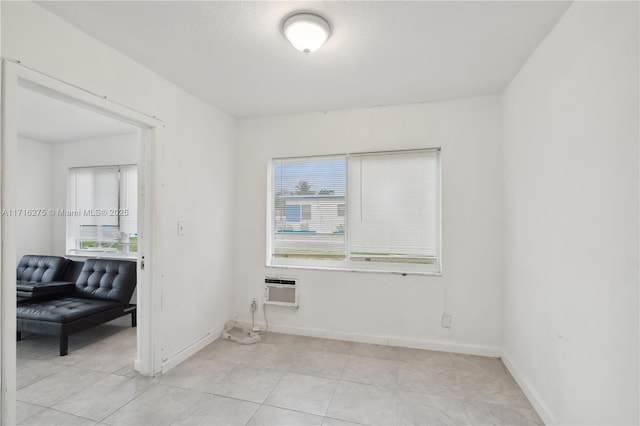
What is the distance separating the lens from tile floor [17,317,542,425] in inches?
75.9

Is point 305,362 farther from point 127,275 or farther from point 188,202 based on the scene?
point 127,275

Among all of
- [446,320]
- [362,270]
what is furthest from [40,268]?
[446,320]

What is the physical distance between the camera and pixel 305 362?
268 centimetres

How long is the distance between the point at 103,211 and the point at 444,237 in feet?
15.4

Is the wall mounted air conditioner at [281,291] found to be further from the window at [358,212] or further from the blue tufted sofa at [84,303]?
the blue tufted sofa at [84,303]

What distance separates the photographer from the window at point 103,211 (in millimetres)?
4207

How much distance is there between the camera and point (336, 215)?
326cm

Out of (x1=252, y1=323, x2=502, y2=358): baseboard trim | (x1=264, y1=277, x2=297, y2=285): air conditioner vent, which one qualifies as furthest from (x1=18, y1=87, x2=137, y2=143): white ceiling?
(x1=252, y1=323, x2=502, y2=358): baseboard trim

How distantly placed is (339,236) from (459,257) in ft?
4.03

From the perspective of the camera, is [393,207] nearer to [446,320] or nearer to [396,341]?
[446,320]

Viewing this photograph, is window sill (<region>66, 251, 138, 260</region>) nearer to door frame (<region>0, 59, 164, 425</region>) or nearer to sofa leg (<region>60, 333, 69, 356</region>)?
sofa leg (<region>60, 333, 69, 356</region>)

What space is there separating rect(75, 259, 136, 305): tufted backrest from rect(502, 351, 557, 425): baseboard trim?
4.09m

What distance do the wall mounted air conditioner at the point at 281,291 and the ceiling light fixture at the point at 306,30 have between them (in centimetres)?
236

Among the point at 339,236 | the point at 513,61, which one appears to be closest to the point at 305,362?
the point at 339,236
